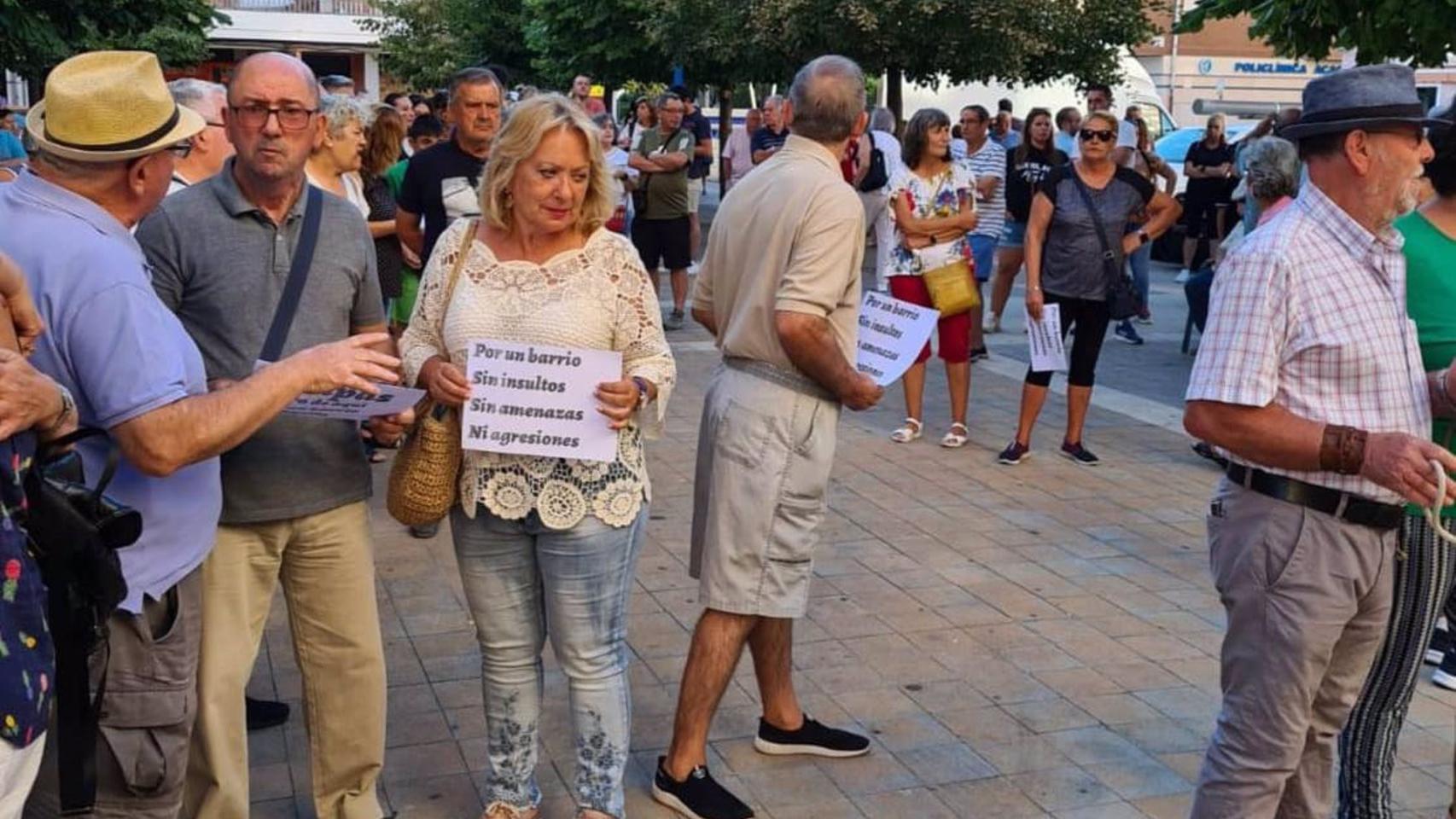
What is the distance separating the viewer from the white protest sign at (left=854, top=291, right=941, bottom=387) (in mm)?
5211

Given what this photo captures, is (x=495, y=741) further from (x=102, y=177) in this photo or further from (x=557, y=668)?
(x=102, y=177)

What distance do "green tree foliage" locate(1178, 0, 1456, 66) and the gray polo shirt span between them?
24.0 feet

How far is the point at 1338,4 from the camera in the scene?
9.59 meters

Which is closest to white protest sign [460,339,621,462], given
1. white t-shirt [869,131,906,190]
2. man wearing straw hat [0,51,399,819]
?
man wearing straw hat [0,51,399,819]

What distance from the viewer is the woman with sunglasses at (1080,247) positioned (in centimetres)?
841

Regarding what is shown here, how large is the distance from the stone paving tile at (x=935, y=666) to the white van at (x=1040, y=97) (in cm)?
1926

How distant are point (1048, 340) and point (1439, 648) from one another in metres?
3.13

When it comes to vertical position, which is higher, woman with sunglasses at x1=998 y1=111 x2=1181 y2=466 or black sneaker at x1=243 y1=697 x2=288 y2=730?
woman with sunglasses at x1=998 y1=111 x2=1181 y2=466

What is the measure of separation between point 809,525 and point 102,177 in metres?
2.13

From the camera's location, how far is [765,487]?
4.29 metres

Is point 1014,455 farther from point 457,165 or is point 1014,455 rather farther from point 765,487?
point 765,487

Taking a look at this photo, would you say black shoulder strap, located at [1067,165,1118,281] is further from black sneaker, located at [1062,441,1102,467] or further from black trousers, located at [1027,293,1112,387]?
black sneaker, located at [1062,441,1102,467]

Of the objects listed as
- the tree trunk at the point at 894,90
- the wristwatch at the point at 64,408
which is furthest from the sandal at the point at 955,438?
the tree trunk at the point at 894,90

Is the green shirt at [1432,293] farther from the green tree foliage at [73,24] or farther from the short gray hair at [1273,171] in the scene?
the green tree foliage at [73,24]
